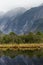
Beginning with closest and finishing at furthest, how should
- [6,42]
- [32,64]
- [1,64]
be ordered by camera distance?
1. [32,64]
2. [1,64]
3. [6,42]

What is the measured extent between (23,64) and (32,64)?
5.90ft

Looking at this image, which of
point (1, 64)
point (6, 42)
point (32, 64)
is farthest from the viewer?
point (6, 42)

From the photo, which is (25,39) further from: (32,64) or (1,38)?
(32,64)

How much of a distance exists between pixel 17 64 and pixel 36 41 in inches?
2495

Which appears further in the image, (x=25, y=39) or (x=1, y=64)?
(x=25, y=39)

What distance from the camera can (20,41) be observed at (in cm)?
10000

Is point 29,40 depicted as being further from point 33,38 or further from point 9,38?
point 9,38

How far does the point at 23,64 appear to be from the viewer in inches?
A: 1572

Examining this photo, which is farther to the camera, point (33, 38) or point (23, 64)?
point (33, 38)

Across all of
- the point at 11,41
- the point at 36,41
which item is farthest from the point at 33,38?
the point at 11,41

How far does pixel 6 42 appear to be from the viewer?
98.3 meters

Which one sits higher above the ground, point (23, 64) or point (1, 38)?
point (1, 38)

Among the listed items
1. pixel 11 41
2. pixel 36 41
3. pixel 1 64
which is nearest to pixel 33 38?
pixel 36 41

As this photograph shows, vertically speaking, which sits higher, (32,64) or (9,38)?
(9,38)
